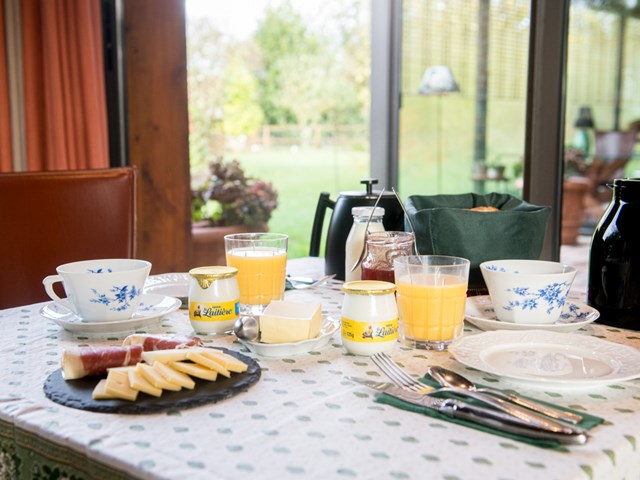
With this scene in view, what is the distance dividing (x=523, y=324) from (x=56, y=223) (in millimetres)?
1177

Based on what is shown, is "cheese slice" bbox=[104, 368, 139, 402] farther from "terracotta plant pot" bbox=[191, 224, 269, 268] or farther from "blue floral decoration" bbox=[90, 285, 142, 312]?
"terracotta plant pot" bbox=[191, 224, 269, 268]

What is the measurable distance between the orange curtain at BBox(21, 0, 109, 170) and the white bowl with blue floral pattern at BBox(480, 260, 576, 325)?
222cm

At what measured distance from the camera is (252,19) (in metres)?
5.85

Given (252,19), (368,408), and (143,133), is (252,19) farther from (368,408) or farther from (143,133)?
(368,408)

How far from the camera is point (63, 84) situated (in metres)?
2.88

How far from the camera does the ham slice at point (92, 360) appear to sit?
0.85 meters

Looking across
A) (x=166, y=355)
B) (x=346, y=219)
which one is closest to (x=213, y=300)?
(x=166, y=355)

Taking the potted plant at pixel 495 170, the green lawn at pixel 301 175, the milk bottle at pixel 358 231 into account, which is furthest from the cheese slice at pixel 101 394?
the green lawn at pixel 301 175

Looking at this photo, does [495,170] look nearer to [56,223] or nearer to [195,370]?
[56,223]

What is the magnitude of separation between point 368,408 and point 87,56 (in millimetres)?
2493

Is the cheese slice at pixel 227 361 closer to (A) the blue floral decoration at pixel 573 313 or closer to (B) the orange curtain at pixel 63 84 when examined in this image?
Answer: (A) the blue floral decoration at pixel 573 313

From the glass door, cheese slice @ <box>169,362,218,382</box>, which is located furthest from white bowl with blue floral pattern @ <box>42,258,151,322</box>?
the glass door

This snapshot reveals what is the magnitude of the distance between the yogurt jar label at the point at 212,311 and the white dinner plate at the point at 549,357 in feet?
1.12

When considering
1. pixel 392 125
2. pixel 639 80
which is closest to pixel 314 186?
pixel 392 125
